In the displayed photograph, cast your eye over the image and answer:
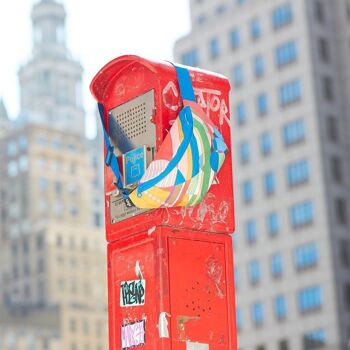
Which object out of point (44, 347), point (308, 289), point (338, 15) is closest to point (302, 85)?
point (338, 15)

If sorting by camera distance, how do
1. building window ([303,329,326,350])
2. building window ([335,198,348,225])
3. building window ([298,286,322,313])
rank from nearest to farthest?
building window ([303,329,326,350])
building window ([298,286,322,313])
building window ([335,198,348,225])

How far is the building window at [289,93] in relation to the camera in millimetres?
91875

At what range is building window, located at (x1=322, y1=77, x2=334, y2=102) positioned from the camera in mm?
92319

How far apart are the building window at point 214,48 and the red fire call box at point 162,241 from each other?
92.1m

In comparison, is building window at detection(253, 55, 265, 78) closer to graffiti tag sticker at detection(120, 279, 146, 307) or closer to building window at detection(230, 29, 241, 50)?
building window at detection(230, 29, 241, 50)

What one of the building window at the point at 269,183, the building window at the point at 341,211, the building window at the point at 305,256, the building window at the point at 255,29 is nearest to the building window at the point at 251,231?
the building window at the point at 269,183

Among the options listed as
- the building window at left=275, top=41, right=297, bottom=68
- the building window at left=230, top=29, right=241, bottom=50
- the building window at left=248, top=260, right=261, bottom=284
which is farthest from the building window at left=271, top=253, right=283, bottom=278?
the building window at left=230, top=29, right=241, bottom=50

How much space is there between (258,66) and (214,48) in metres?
5.38

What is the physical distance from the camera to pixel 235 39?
98.1 metres

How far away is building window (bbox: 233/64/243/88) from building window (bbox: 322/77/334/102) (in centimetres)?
795

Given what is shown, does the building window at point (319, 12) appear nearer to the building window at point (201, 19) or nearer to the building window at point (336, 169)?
the building window at point (336, 169)

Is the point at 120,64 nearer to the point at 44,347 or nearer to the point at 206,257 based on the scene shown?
the point at 206,257

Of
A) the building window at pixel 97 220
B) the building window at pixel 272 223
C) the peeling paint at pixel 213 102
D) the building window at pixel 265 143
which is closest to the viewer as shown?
the peeling paint at pixel 213 102

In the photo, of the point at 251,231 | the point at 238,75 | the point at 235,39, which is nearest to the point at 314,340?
the point at 251,231
